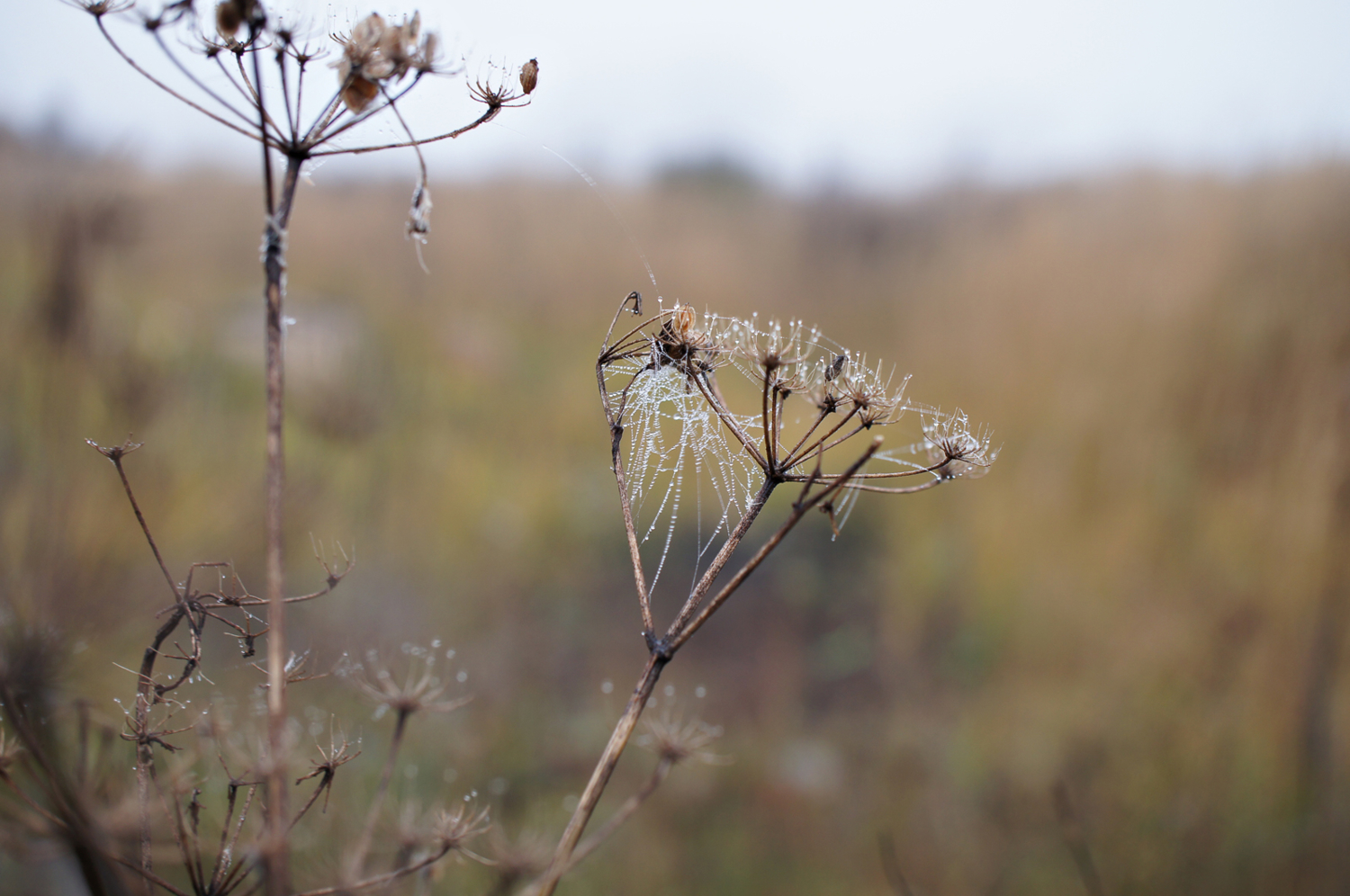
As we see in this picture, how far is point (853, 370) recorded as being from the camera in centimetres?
53

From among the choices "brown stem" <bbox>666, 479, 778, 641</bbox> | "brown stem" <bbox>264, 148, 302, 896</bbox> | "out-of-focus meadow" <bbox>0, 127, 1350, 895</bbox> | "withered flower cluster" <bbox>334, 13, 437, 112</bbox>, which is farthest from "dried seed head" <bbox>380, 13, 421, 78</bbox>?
"out-of-focus meadow" <bbox>0, 127, 1350, 895</bbox>

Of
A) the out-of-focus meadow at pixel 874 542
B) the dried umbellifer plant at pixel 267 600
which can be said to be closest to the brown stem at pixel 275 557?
the dried umbellifer plant at pixel 267 600

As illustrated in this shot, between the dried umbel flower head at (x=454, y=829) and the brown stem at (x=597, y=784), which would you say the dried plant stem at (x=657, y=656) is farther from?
the dried umbel flower head at (x=454, y=829)

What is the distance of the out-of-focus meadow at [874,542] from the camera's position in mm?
2643

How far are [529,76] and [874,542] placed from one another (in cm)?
398

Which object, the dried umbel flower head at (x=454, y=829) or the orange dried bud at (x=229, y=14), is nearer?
the orange dried bud at (x=229, y=14)

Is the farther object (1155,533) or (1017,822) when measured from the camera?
(1155,533)

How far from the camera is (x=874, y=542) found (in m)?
4.12

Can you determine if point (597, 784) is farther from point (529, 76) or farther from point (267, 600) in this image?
point (529, 76)

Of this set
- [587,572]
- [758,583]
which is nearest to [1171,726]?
[758,583]

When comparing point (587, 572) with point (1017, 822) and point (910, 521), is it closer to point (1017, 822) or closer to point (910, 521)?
point (910, 521)

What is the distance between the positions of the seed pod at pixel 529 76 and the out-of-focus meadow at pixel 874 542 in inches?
64.9

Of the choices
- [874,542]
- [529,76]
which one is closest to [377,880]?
[529,76]

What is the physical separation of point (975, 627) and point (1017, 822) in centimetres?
94
